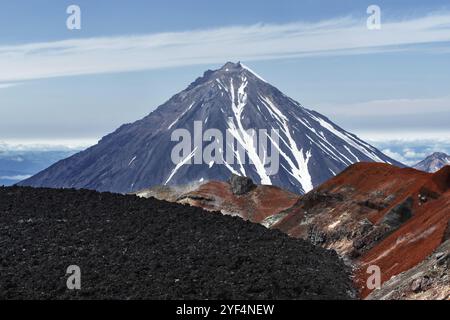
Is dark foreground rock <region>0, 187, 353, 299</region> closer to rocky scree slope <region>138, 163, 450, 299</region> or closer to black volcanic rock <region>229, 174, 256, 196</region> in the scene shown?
rocky scree slope <region>138, 163, 450, 299</region>

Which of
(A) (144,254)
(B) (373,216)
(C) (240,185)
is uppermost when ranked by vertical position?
(C) (240,185)

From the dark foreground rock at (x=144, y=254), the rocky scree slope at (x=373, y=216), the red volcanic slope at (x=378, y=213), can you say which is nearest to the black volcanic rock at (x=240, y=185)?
the rocky scree slope at (x=373, y=216)

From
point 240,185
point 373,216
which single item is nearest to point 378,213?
point 373,216

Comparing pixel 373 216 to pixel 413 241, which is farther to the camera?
pixel 373 216

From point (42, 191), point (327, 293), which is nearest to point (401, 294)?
point (327, 293)

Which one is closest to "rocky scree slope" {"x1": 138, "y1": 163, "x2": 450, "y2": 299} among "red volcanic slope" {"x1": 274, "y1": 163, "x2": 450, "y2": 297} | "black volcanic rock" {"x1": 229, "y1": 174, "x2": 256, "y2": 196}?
→ "red volcanic slope" {"x1": 274, "y1": 163, "x2": 450, "y2": 297}

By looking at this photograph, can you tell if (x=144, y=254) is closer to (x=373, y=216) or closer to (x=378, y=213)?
(x=373, y=216)

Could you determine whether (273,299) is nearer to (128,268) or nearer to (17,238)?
(128,268)

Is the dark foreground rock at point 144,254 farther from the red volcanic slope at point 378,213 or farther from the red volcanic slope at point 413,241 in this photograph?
the red volcanic slope at point 378,213
